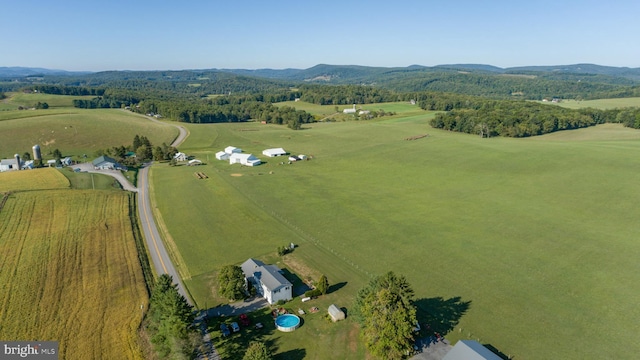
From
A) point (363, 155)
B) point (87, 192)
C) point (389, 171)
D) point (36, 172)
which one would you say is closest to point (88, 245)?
point (87, 192)

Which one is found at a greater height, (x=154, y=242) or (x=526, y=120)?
(x=526, y=120)

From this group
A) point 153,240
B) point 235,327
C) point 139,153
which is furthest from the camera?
point 139,153

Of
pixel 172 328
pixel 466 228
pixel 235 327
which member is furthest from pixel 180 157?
pixel 172 328

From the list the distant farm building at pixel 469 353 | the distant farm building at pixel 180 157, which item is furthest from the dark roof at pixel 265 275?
the distant farm building at pixel 180 157

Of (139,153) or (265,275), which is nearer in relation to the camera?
(265,275)

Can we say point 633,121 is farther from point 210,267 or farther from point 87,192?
point 87,192

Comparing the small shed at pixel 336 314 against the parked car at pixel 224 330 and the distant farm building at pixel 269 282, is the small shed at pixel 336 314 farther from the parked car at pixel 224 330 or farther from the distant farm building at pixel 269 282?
the parked car at pixel 224 330

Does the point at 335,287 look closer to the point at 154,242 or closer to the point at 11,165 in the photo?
the point at 154,242


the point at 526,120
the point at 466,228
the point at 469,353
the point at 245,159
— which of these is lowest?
the point at 466,228
